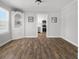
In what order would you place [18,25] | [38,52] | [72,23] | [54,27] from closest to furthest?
1. [38,52]
2. [72,23]
3. [18,25]
4. [54,27]

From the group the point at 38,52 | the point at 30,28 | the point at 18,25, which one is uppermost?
the point at 18,25

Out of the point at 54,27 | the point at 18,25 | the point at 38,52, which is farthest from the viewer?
the point at 54,27

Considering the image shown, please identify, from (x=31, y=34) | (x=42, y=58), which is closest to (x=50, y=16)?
(x=31, y=34)

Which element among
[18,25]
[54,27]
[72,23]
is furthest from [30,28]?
[72,23]

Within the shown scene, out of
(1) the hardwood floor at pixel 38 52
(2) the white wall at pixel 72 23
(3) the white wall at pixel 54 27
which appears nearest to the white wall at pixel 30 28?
(3) the white wall at pixel 54 27

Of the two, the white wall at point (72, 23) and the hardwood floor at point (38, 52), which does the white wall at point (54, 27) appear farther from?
the hardwood floor at point (38, 52)

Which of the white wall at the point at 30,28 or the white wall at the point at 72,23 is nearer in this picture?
the white wall at the point at 72,23

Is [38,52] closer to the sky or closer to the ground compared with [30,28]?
closer to the ground

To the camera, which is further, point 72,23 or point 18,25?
point 18,25

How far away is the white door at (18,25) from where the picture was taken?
772 cm

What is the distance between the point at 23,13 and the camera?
352 inches

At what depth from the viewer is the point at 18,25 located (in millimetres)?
8461

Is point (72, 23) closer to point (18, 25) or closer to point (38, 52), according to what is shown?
point (38, 52)

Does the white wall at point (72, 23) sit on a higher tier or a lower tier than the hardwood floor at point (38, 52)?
higher
